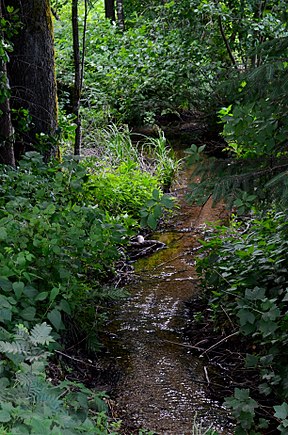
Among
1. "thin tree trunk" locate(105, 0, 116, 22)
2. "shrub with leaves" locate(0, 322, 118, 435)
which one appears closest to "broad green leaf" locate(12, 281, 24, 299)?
"shrub with leaves" locate(0, 322, 118, 435)

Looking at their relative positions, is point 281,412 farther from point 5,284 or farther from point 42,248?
point 42,248

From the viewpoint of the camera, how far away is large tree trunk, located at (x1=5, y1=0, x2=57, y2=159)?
6.23 metres

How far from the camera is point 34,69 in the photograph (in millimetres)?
6305

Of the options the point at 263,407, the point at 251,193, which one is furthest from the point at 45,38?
the point at 263,407

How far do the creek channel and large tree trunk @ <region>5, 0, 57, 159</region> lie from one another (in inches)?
68.5

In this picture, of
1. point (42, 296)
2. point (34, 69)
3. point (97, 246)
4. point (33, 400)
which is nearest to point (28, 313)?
point (42, 296)

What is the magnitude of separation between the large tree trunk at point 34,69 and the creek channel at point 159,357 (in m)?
1.74

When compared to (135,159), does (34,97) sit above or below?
above

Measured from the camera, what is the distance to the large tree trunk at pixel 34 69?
20.4 ft

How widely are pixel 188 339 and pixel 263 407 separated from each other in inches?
39.6

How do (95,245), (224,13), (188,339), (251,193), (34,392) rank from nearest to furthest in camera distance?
(34,392)
(251,193)
(95,245)
(188,339)
(224,13)

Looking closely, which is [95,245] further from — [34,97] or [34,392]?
[34,97]

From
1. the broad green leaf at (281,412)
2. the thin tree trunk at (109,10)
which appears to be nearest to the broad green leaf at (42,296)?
the broad green leaf at (281,412)

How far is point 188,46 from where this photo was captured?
10.7 meters
